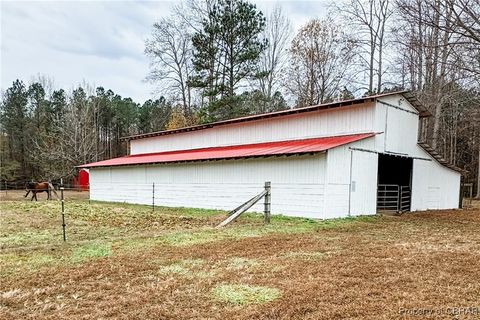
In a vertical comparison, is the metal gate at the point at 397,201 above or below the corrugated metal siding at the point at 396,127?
below

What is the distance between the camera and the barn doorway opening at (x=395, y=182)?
16.8 meters

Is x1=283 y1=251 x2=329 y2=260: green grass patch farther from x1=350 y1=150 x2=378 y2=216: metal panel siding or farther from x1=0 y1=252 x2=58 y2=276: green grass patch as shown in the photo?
x1=350 y1=150 x2=378 y2=216: metal panel siding

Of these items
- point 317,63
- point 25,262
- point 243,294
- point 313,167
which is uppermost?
point 317,63

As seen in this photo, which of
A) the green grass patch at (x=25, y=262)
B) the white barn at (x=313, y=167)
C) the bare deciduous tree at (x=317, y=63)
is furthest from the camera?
the bare deciduous tree at (x=317, y=63)

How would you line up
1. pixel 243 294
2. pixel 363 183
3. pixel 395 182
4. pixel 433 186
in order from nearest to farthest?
pixel 243 294
pixel 363 183
pixel 433 186
pixel 395 182

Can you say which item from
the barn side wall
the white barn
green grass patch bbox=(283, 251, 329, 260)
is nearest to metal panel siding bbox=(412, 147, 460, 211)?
the white barn

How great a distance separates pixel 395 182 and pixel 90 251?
1694cm

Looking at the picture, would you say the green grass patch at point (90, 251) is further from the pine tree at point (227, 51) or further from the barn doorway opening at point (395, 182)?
the pine tree at point (227, 51)

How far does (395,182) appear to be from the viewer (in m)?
19.8

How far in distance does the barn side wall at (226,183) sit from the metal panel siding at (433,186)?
7157mm

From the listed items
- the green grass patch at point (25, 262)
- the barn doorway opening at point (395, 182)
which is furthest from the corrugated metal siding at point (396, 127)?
the green grass patch at point (25, 262)

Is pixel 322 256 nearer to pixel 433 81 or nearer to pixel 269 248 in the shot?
pixel 269 248

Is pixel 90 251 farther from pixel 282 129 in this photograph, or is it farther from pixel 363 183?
pixel 282 129

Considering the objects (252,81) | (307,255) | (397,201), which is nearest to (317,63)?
(252,81)
